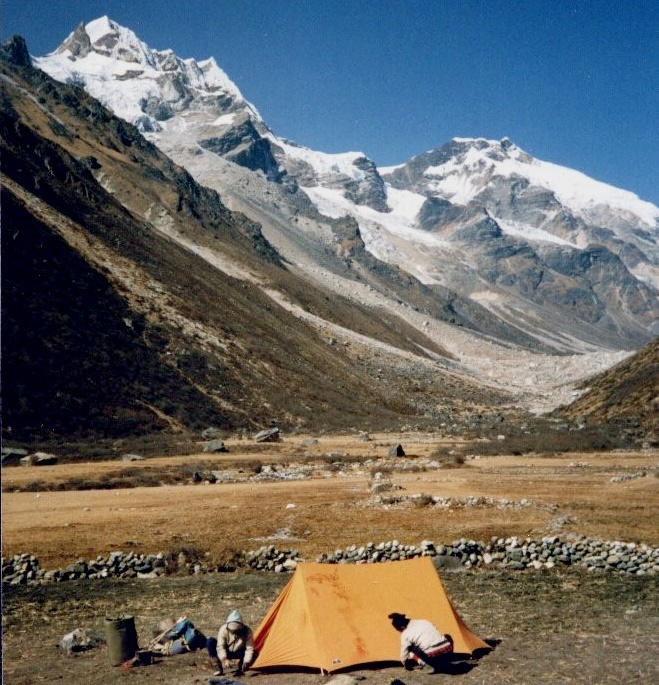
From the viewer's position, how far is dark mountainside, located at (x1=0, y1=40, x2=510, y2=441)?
54.6 metres

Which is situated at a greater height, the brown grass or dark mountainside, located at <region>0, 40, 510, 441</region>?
dark mountainside, located at <region>0, 40, 510, 441</region>

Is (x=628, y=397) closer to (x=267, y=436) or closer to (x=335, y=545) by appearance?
(x=267, y=436)

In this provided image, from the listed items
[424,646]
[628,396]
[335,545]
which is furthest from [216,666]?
[628,396]

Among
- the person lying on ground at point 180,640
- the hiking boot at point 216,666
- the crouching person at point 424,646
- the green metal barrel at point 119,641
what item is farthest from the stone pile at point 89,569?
the crouching person at point 424,646

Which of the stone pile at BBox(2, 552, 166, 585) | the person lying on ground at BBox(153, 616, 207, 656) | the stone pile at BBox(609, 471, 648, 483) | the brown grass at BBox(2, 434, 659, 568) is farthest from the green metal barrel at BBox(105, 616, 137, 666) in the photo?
the stone pile at BBox(609, 471, 648, 483)

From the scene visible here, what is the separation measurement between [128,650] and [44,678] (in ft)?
5.43

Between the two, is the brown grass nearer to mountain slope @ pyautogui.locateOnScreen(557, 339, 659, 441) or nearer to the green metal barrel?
the green metal barrel

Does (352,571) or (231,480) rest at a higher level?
(231,480)

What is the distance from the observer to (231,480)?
3981cm

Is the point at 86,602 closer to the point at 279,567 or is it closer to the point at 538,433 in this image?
the point at 279,567

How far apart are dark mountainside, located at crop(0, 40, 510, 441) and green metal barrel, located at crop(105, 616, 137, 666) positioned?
37.9 meters

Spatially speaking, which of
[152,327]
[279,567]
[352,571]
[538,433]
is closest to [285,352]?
[152,327]

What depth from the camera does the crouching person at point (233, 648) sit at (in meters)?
13.6

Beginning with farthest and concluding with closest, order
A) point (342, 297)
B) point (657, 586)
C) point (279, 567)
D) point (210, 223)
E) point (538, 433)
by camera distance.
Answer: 1. point (342, 297)
2. point (210, 223)
3. point (538, 433)
4. point (279, 567)
5. point (657, 586)
